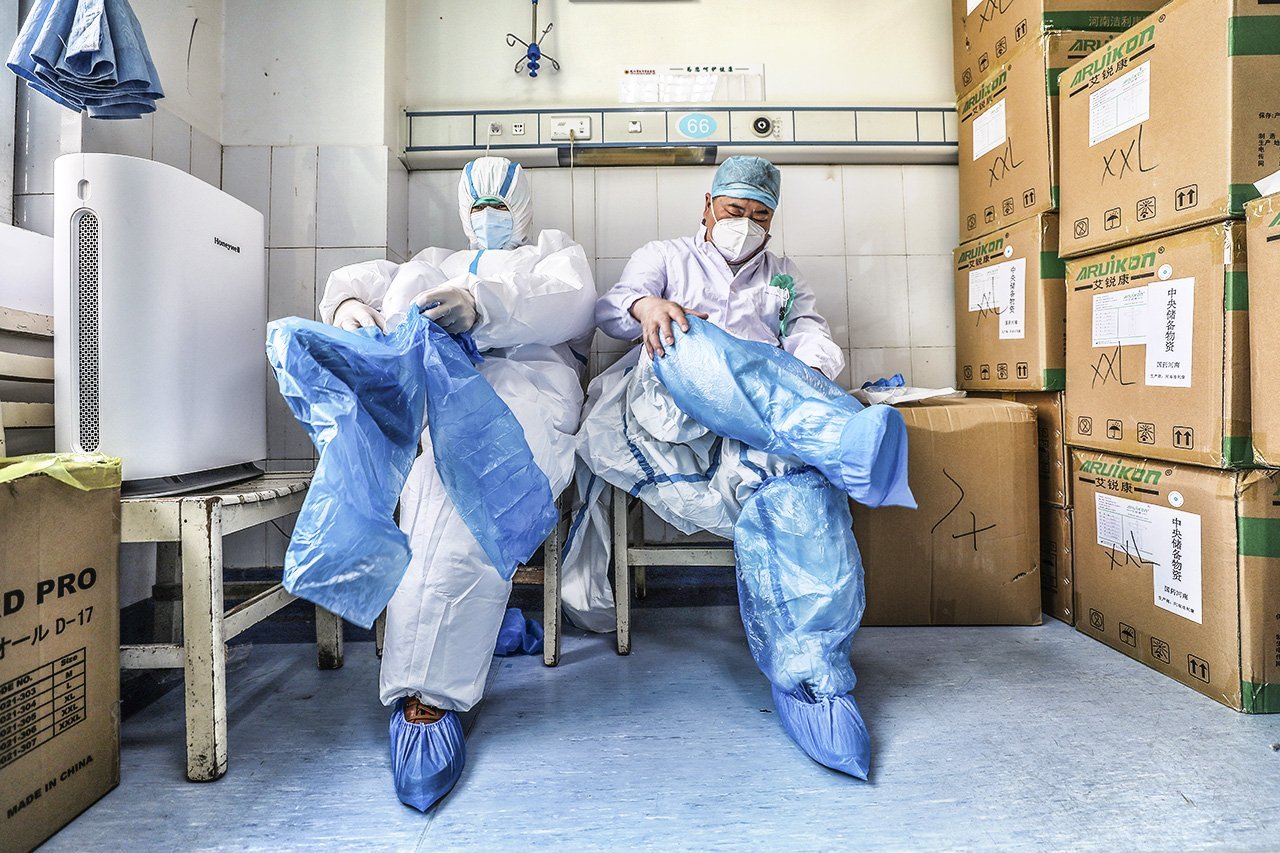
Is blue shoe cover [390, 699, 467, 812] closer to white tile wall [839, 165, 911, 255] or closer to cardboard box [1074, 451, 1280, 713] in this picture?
cardboard box [1074, 451, 1280, 713]

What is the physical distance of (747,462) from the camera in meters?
1.13

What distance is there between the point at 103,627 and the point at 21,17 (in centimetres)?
120

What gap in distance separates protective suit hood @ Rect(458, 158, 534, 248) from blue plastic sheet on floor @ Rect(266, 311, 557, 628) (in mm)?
488

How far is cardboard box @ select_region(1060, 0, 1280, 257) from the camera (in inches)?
40.1

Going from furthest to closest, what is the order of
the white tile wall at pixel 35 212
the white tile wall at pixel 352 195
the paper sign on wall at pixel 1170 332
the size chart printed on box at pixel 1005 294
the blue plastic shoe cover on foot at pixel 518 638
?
the white tile wall at pixel 352 195, the size chart printed on box at pixel 1005 294, the blue plastic shoe cover on foot at pixel 518 638, the white tile wall at pixel 35 212, the paper sign on wall at pixel 1170 332

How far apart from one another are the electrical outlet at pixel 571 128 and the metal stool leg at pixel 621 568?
3.22 ft

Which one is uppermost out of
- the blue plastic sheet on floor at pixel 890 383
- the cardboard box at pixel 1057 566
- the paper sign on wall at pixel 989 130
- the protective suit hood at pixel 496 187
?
the paper sign on wall at pixel 989 130

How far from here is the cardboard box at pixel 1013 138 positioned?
4.63 ft

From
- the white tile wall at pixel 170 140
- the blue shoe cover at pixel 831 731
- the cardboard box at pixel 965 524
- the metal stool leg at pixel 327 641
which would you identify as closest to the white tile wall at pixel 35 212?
the white tile wall at pixel 170 140

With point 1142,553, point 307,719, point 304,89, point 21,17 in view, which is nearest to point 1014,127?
point 1142,553

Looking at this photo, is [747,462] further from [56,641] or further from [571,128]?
[571,128]

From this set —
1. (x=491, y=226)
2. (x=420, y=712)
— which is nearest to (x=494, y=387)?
(x=491, y=226)

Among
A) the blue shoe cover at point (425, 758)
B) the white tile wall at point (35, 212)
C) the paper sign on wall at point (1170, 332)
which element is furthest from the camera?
the white tile wall at point (35, 212)

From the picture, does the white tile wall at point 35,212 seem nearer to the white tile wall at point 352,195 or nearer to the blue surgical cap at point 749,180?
the white tile wall at point 352,195
